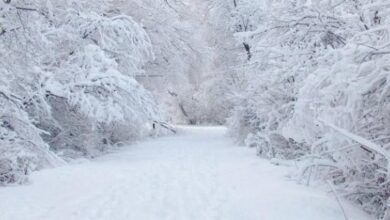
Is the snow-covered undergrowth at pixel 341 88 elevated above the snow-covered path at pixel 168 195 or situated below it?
above

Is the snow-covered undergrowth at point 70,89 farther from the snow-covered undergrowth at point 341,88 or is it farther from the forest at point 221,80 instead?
the snow-covered undergrowth at point 341,88

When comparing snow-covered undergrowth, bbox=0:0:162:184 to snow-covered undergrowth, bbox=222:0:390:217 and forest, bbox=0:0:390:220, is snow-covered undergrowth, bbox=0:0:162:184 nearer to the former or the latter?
forest, bbox=0:0:390:220

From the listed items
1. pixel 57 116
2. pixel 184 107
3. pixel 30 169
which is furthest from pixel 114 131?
pixel 184 107

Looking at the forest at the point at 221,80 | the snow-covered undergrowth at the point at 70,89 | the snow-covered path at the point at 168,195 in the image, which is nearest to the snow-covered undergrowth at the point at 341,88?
the forest at the point at 221,80

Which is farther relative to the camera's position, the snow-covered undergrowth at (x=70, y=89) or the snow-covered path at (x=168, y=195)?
the snow-covered undergrowth at (x=70, y=89)

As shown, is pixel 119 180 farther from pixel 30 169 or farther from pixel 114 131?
pixel 114 131

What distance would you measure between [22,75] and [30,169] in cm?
220

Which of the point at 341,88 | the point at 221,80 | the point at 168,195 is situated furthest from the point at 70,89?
the point at 221,80

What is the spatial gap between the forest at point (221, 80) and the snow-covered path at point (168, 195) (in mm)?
458

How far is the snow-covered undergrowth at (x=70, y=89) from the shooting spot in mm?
9805

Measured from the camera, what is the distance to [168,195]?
7949mm

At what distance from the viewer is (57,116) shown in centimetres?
1477

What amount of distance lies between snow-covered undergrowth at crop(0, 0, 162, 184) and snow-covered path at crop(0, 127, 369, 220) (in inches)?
41.0

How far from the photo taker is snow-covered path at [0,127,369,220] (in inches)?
259
